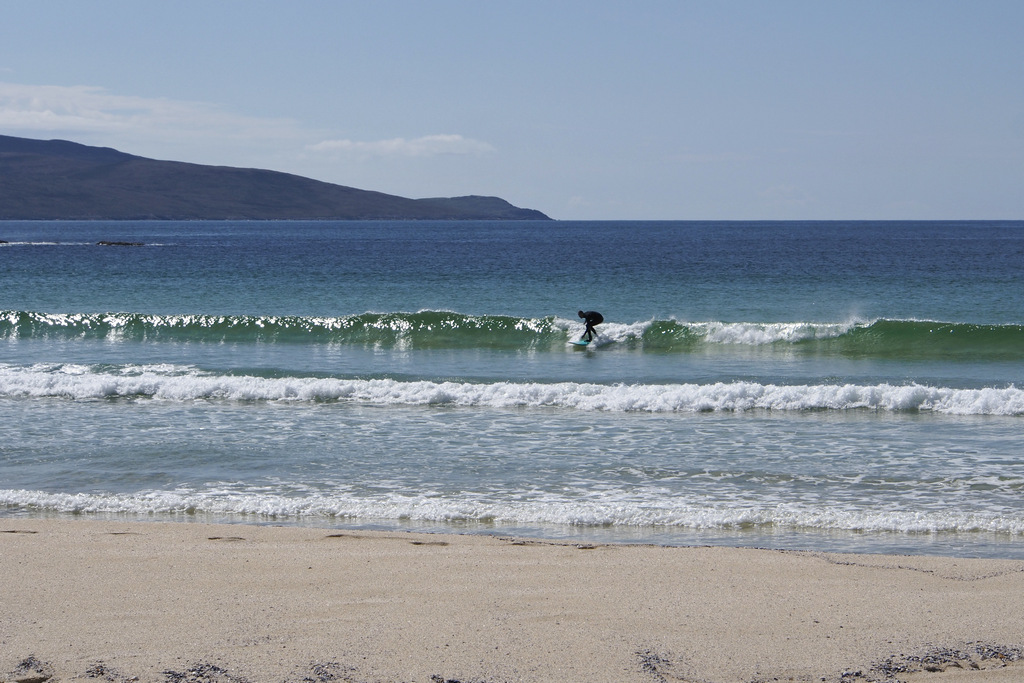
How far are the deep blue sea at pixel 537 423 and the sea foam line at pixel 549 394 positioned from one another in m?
0.04

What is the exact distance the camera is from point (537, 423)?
1267 centimetres

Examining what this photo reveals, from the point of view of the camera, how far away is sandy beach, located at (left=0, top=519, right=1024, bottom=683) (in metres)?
4.80

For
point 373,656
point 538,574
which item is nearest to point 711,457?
point 538,574

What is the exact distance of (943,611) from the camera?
554 cm

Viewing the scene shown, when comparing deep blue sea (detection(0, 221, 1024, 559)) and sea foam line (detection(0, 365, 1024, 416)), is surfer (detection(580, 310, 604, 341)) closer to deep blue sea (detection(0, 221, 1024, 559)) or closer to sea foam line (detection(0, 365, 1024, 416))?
deep blue sea (detection(0, 221, 1024, 559))

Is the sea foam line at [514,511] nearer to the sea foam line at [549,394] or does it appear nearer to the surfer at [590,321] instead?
the sea foam line at [549,394]

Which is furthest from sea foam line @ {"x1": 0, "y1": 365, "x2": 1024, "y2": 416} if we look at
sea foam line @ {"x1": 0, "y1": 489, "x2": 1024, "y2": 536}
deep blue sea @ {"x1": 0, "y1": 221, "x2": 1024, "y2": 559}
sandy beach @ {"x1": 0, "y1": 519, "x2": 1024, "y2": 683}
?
sandy beach @ {"x1": 0, "y1": 519, "x2": 1024, "y2": 683}

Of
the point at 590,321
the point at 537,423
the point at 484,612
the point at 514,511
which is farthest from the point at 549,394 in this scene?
the point at 484,612

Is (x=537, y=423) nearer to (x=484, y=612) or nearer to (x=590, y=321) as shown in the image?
(x=484, y=612)

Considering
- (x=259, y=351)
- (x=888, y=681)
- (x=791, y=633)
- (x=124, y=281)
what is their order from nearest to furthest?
(x=888, y=681), (x=791, y=633), (x=259, y=351), (x=124, y=281)

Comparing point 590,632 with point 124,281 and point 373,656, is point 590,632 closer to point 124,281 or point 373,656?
point 373,656

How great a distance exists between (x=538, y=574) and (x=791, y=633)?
1673mm

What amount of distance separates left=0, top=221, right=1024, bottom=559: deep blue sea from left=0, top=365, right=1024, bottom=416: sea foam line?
0.14 feet

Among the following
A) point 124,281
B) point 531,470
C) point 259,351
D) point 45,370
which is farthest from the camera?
point 124,281
